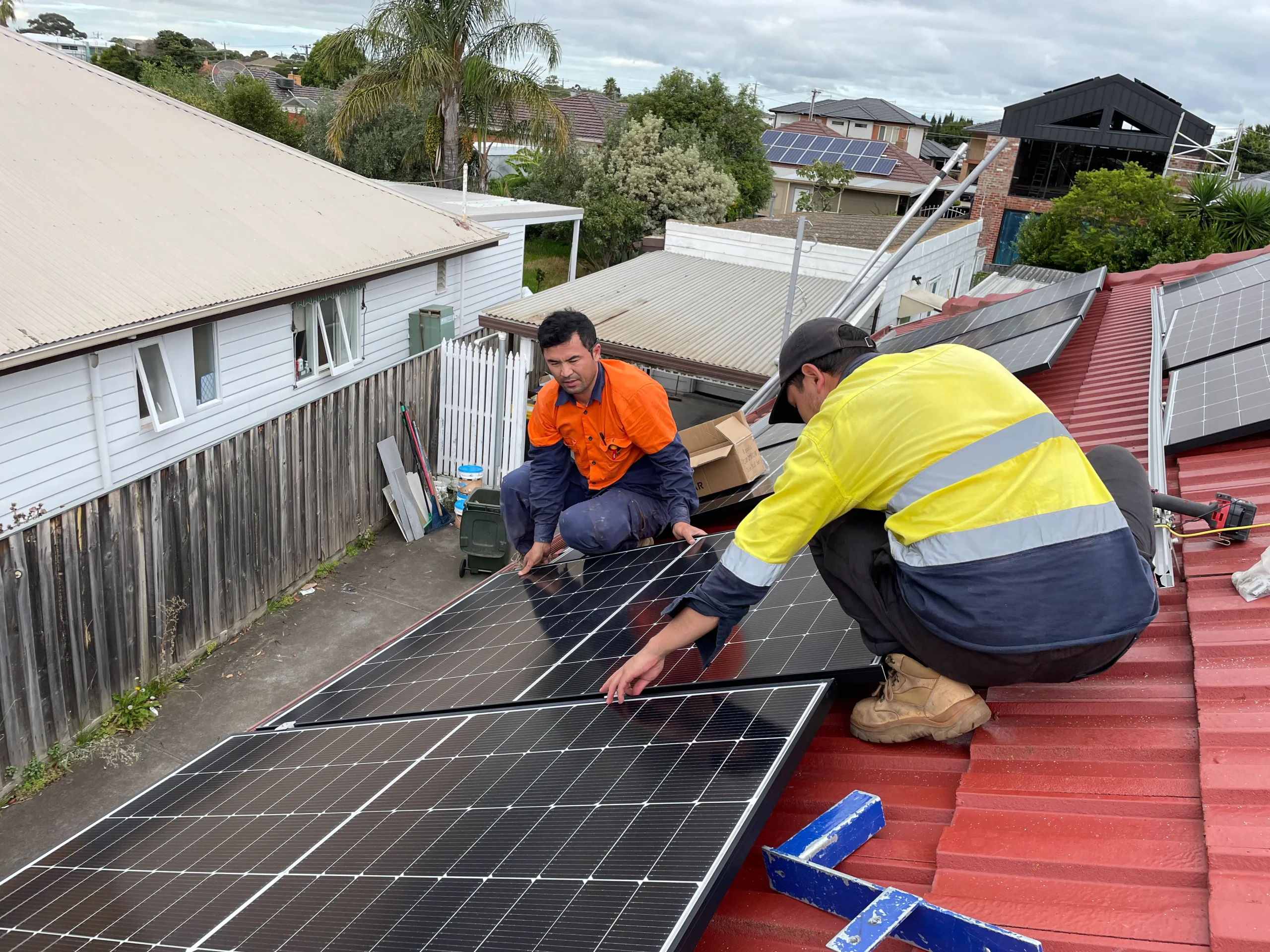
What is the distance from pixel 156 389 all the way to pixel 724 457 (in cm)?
707

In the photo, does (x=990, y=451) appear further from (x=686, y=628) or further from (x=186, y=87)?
(x=186, y=87)

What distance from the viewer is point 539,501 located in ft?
23.6

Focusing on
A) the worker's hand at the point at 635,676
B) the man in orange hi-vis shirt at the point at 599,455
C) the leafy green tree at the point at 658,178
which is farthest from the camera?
the leafy green tree at the point at 658,178

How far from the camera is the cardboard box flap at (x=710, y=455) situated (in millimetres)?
8188

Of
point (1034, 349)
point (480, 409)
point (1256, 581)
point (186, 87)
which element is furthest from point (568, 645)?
point (186, 87)

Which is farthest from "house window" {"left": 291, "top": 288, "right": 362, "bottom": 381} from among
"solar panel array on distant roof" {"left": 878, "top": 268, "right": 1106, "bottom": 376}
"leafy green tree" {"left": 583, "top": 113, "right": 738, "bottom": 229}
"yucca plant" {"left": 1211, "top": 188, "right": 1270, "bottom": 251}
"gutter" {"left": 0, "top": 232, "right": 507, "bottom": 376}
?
"leafy green tree" {"left": 583, "top": 113, "right": 738, "bottom": 229}

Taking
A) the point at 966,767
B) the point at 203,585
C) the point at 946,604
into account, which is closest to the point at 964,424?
the point at 946,604

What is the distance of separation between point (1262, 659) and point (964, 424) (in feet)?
5.04

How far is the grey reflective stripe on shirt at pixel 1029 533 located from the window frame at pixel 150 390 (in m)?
9.89

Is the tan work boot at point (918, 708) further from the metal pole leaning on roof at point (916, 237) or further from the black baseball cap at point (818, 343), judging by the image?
the metal pole leaning on roof at point (916, 237)

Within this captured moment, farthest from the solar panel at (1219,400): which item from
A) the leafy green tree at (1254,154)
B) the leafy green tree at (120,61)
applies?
the leafy green tree at (1254,154)

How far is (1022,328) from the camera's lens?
10.2 meters

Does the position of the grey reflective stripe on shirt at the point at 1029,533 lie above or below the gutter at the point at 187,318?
above

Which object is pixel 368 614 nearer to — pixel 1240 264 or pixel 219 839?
pixel 219 839
